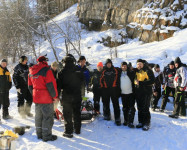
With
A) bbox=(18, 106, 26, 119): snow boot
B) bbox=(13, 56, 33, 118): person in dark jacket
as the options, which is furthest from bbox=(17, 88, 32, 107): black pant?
bbox=(18, 106, 26, 119): snow boot

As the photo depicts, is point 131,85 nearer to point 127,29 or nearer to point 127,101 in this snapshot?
point 127,101

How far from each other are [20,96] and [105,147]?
3.28m

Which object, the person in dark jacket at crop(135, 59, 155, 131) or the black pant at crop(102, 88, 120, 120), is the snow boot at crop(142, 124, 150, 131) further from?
the black pant at crop(102, 88, 120, 120)

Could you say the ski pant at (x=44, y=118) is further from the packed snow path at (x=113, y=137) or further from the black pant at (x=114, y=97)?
Result: the black pant at (x=114, y=97)

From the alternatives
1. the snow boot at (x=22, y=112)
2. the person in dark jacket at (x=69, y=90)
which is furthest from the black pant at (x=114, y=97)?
the snow boot at (x=22, y=112)

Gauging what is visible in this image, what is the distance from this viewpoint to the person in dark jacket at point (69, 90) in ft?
13.8

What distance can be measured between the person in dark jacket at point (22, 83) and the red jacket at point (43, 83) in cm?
163

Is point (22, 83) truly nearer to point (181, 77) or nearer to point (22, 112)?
point (22, 112)

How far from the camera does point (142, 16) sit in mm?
18844

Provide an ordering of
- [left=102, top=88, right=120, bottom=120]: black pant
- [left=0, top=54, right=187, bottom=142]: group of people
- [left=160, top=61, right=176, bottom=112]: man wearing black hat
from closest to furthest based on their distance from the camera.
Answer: [left=0, top=54, right=187, bottom=142]: group of people
[left=102, top=88, right=120, bottom=120]: black pant
[left=160, top=61, right=176, bottom=112]: man wearing black hat

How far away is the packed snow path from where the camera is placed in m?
3.91

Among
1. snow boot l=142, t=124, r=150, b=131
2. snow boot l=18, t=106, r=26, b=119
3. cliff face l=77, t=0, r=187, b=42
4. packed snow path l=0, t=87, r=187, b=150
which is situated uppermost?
cliff face l=77, t=0, r=187, b=42

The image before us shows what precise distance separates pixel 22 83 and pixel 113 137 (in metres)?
3.26

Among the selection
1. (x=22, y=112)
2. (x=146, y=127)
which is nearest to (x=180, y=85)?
(x=146, y=127)
